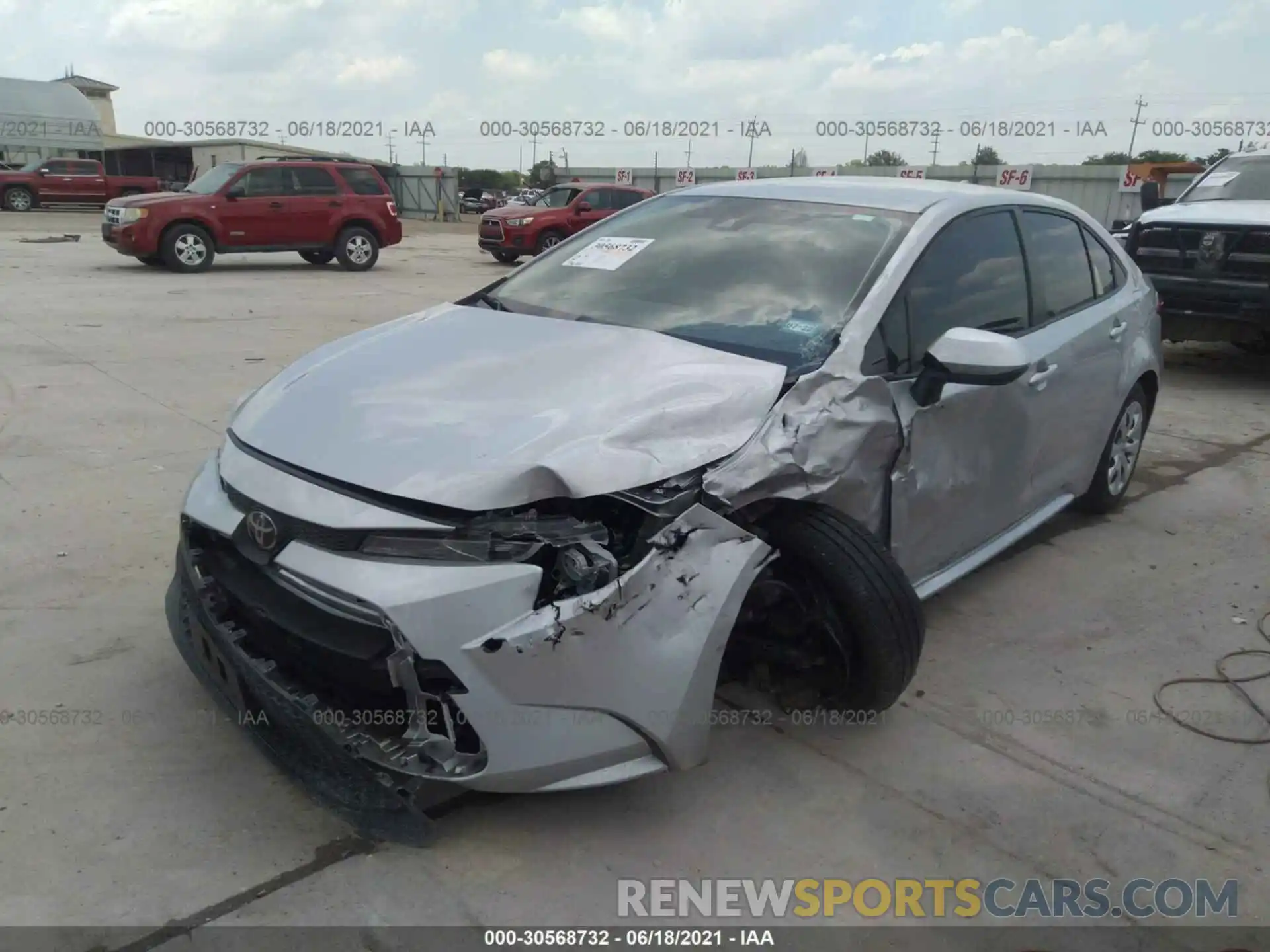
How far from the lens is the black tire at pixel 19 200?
27.8 meters

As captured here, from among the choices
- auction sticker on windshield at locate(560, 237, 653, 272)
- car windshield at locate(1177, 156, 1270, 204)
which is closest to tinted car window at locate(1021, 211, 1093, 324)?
auction sticker on windshield at locate(560, 237, 653, 272)

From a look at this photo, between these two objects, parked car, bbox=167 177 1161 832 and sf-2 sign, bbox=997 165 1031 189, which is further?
sf-2 sign, bbox=997 165 1031 189

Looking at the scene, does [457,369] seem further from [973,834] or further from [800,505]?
[973,834]

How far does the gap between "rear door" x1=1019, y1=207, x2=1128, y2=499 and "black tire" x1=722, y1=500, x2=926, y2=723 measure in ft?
4.42

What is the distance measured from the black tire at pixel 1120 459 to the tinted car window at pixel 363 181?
13388 millimetres

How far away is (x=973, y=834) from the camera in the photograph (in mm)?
2631

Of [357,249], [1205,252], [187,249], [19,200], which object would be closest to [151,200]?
[187,249]

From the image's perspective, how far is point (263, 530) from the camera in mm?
2477

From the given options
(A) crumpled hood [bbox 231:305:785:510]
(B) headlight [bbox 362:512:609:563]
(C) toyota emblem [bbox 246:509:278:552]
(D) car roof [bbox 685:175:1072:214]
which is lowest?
(C) toyota emblem [bbox 246:509:278:552]

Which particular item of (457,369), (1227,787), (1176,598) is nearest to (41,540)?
(457,369)

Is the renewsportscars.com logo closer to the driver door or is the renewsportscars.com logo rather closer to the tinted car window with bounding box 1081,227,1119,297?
the driver door

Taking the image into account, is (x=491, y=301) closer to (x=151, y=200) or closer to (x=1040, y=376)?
(x=1040, y=376)

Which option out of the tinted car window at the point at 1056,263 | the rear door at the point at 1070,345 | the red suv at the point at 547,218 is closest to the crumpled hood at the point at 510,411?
the rear door at the point at 1070,345

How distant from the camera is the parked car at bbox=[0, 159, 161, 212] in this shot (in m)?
27.8
